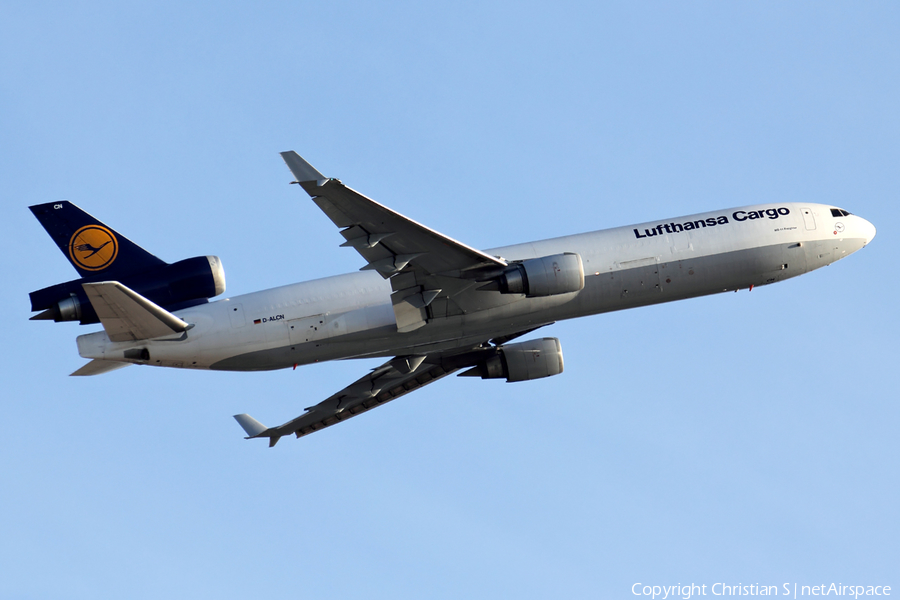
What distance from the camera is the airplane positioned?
29125 millimetres

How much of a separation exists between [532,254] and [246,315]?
32.5ft

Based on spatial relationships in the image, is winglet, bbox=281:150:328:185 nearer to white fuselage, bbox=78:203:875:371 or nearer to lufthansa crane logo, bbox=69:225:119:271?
white fuselage, bbox=78:203:875:371

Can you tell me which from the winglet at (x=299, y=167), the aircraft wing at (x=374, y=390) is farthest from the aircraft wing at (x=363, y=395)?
the winglet at (x=299, y=167)

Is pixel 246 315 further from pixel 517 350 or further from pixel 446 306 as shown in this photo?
pixel 517 350

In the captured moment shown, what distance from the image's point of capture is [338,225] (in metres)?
27.3

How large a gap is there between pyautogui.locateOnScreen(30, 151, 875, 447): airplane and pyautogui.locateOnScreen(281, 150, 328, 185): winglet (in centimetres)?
211

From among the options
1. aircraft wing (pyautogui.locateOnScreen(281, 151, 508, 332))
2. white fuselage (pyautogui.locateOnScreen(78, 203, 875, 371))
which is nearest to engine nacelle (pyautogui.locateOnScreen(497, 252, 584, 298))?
aircraft wing (pyautogui.locateOnScreen(281, 151, 508, 332))

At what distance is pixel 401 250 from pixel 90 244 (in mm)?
11074

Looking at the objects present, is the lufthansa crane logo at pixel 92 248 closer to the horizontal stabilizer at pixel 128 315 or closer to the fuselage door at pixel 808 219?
the horizontal stabilizer at pixel 128 315

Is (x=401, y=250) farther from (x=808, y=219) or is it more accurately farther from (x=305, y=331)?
(x=808, y=219)

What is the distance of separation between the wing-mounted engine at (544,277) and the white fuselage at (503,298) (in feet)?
4.85

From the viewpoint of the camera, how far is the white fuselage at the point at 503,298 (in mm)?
30672

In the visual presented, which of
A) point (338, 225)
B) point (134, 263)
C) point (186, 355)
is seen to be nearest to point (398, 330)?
point (338, 225)

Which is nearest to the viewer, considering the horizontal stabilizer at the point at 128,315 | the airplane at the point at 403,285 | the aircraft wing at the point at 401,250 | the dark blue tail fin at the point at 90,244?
the aircraft wing at the point at 401,250
